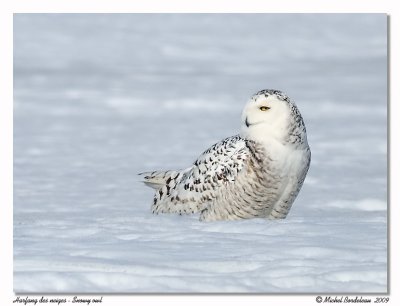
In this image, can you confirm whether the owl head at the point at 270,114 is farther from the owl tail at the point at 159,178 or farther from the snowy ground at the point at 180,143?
the owl tail at the point at 159,178

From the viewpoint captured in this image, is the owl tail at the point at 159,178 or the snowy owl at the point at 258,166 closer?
the snowy owl at the point at 258,166

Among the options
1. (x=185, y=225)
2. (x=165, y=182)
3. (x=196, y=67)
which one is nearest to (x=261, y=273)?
(x=185, y=225)

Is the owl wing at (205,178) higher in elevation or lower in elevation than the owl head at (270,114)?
lower

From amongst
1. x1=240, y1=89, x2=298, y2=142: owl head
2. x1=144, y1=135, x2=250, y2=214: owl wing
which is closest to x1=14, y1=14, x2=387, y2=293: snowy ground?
x1=144, y1=135, x2=250, y2=214: owl wing

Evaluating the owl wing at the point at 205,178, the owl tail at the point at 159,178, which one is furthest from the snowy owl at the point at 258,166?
the owl tail at the point at 159,178

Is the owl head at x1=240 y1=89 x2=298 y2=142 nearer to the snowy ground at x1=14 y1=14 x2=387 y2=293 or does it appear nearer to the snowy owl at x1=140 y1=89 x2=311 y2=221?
the snowy owl at x1=140 y1=89 x2=311 y2=221
